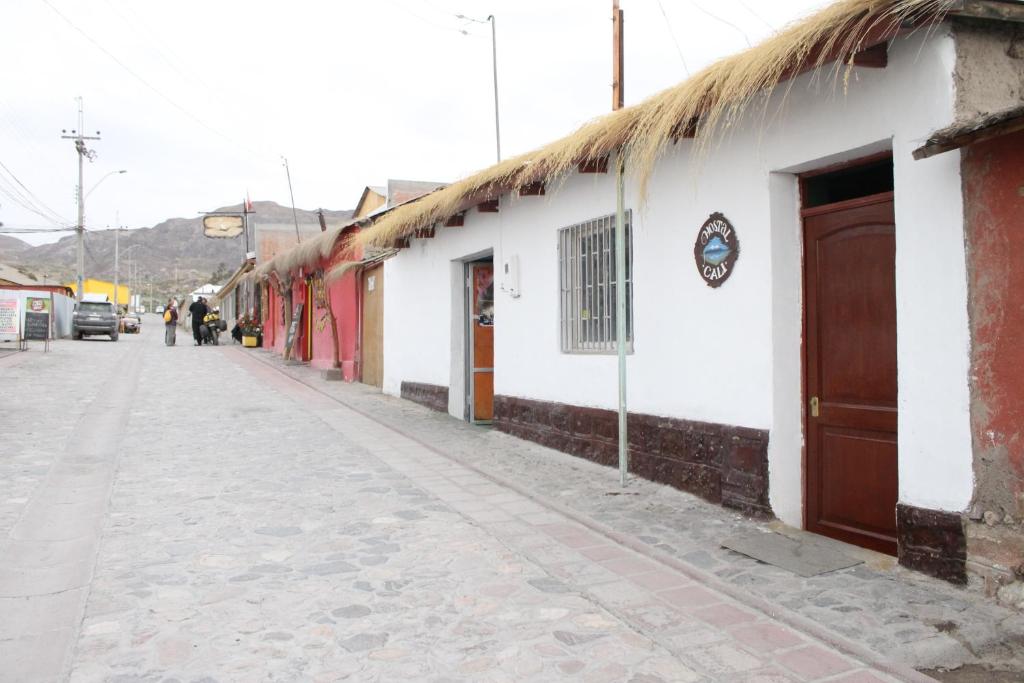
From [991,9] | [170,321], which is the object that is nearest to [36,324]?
[170,321]

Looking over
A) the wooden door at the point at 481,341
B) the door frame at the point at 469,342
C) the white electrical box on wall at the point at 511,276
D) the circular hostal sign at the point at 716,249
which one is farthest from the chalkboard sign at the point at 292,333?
the circular hostal sign at the point at 716,249

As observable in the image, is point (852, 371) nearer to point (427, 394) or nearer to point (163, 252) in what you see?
point (427, 394)

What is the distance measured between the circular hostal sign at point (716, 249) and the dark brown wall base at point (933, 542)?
6.44 feet

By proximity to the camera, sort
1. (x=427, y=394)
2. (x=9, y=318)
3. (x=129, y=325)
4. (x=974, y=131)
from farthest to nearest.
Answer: (x=129, y=325) < (x=9, y=318) < (x=427, y=394) < (x=974, y=131)

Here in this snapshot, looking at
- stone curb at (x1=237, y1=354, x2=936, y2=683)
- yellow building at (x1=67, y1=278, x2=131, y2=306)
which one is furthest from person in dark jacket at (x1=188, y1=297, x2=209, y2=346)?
yellow building at (x1=67, y1=278, x2=131, y2=306)

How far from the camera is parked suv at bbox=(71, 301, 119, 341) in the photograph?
90.8ft

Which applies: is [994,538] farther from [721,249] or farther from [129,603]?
[129,603]

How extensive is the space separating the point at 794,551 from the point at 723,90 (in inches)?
107

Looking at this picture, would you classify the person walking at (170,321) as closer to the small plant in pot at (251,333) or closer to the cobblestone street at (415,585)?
the small plant in pot at (251,333)

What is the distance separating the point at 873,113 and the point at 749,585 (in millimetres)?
2653

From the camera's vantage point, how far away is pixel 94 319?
27.7 meters

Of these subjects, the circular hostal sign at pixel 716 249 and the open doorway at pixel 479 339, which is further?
the open doorway at pixel 479 339

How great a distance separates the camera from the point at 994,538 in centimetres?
356

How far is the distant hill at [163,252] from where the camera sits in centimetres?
12312
